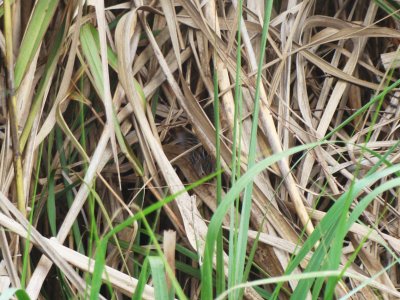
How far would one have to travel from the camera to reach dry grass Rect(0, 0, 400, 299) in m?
1.08

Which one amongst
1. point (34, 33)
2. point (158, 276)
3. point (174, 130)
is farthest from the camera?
point (174, 130)

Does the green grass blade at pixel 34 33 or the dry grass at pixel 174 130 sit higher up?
the green grass blade at pixel 34 33

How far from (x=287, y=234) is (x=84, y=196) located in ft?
0.96

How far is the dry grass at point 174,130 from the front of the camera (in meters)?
1.08

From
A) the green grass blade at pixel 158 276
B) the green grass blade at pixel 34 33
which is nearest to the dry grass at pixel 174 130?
the green grass blade at pixel 34 33

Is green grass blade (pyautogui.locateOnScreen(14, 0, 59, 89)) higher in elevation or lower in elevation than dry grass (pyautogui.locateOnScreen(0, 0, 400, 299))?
higher

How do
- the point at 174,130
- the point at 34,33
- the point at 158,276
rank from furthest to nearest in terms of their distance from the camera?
the point at 174,130, the point at 34,33, the point at 158,276

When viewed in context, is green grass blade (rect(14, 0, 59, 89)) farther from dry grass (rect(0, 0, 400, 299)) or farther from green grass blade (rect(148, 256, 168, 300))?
green grass blade (rect(148, 256, 168, 300))

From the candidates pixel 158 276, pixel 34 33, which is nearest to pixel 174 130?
pixel 34 33

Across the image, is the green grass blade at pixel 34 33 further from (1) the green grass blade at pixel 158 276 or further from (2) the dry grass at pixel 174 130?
(1) the green grass blade at pixel 158 276

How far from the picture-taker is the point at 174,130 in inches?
48.6

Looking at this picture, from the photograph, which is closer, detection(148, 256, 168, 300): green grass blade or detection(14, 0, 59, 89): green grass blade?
detection(148, 256, 168, 300): green grass blade

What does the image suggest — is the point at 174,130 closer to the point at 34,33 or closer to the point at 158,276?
the point at 34,33

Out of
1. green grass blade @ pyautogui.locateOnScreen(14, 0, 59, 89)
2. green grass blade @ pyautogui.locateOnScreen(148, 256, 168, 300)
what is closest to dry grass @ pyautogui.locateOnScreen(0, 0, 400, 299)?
green grass blade @ pyautogui.locateOnScreen(14, 0, 59, 89)
